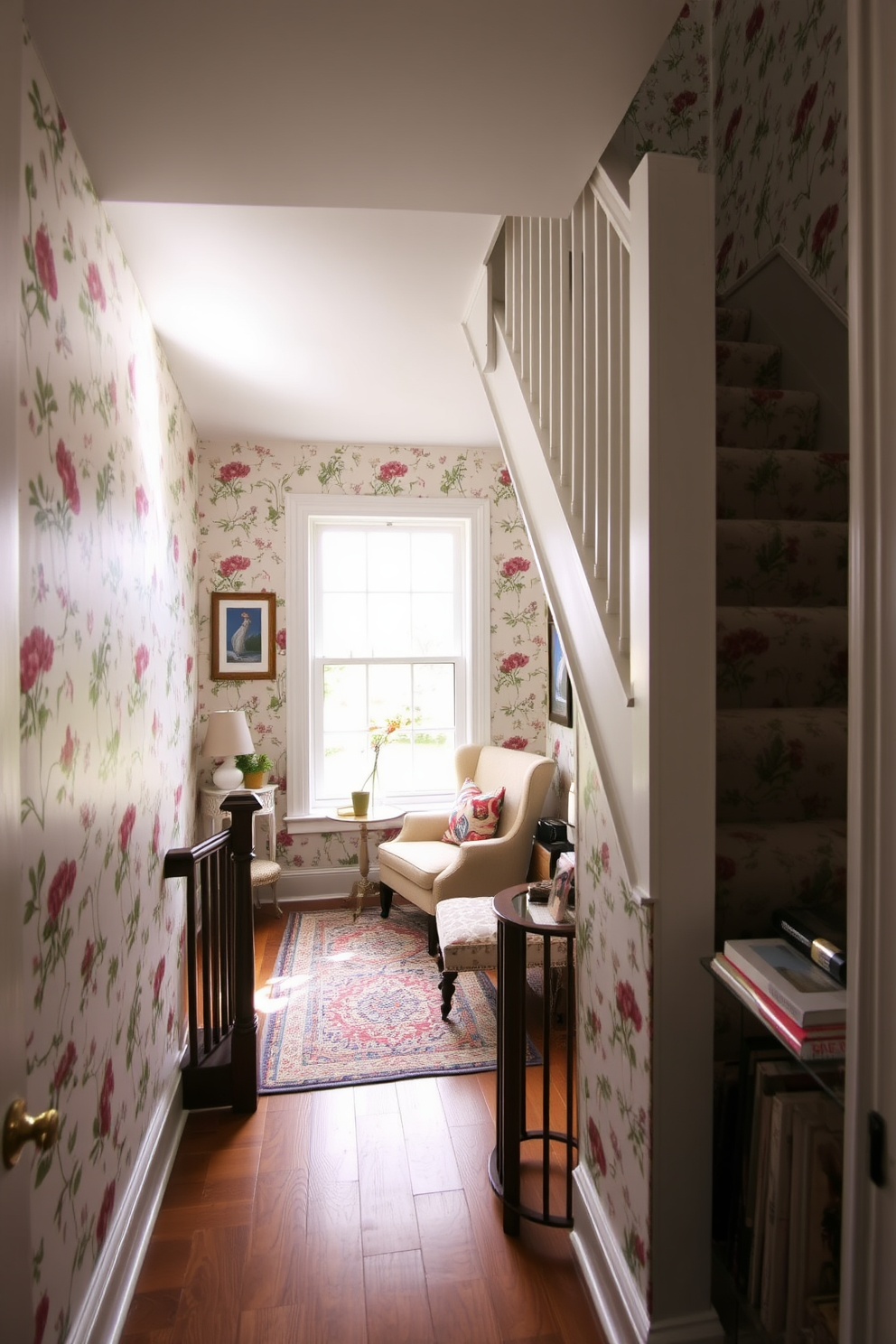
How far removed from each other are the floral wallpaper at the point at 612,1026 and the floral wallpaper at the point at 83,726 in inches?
43.2

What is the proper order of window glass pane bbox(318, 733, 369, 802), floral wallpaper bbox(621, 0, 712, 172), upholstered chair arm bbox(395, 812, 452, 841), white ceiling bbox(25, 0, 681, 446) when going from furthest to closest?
window glass pane bbox(318, 733, 369, 802) < upholstered chair arm bbox(395, 812, 452, 841) < floral wallpaper bbox(621, 0, 712, 172) < white ceiling bbox(25, 0, 681, 446)

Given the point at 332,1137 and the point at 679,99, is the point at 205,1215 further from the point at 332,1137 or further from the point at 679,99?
the point at 679,99

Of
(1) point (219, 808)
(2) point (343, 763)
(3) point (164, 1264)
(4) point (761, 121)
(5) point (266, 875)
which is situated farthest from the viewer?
(2) point (343, 763)

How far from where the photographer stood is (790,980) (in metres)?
1.17

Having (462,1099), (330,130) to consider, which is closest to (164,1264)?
(462,1099)

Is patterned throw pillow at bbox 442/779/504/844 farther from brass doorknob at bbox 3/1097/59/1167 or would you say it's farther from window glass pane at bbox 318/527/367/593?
brass doorknob at bbox 3/1097/59/1167

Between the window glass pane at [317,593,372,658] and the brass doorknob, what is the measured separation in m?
4.34

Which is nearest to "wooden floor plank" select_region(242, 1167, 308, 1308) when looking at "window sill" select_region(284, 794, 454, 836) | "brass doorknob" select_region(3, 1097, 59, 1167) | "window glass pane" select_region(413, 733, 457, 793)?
"brass doorknob" select_region(3, 1097, 59, 1167)

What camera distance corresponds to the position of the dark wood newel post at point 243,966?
8.91 feet

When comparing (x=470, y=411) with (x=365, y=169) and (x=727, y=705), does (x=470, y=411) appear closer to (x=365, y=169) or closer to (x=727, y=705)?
(x=365, y=169)

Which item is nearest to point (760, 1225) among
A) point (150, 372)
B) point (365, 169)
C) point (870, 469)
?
point (870, 469)

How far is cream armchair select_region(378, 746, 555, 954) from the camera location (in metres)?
3.97

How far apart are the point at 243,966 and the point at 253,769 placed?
1931mm

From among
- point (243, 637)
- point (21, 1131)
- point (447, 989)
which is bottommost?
point (447, 989)
